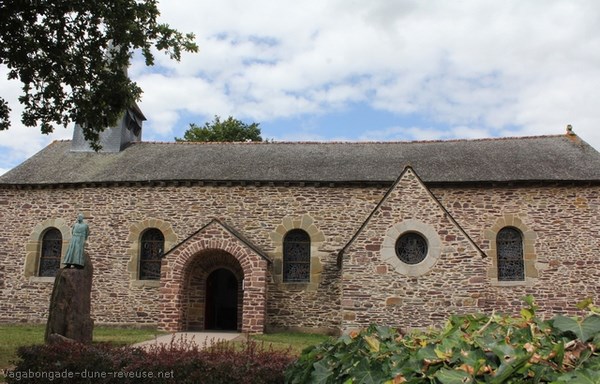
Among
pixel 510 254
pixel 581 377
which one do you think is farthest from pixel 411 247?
pixel 581 377

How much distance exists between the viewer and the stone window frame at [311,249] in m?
16.9

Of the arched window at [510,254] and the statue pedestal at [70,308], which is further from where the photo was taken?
the arched window at [510,254]

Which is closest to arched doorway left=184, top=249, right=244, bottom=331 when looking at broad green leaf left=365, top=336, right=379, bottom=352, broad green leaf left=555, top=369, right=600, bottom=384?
broad green leaf left=365, top=336, right=379, bottom=352

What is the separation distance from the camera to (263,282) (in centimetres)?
1554

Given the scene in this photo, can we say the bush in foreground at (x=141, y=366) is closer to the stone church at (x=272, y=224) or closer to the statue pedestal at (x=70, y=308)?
the statue pedestal at (x=70, y=308)

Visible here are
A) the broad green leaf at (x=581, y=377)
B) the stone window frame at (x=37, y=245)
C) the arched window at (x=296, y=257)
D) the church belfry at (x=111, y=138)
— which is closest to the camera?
the broad green leaf at (x=581, y=377)

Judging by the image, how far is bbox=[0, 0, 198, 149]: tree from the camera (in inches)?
424

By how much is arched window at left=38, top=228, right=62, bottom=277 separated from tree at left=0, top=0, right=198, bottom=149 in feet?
26.0

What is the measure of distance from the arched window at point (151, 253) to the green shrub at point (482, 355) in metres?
15.9

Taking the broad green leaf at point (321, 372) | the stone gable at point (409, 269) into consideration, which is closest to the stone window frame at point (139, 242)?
the stone gable at point (409, 269)

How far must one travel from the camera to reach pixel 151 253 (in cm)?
1806

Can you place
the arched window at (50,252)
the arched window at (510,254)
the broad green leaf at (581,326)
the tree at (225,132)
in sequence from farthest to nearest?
the tree at (225,132) → the arched window at (50,252) → the arched window at (510,254) → the broad green leaf at (581,326)

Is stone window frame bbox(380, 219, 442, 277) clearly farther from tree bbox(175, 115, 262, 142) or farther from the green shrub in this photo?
tree bbox(175, 115, 262, 142)

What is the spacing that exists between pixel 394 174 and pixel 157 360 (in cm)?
1224
